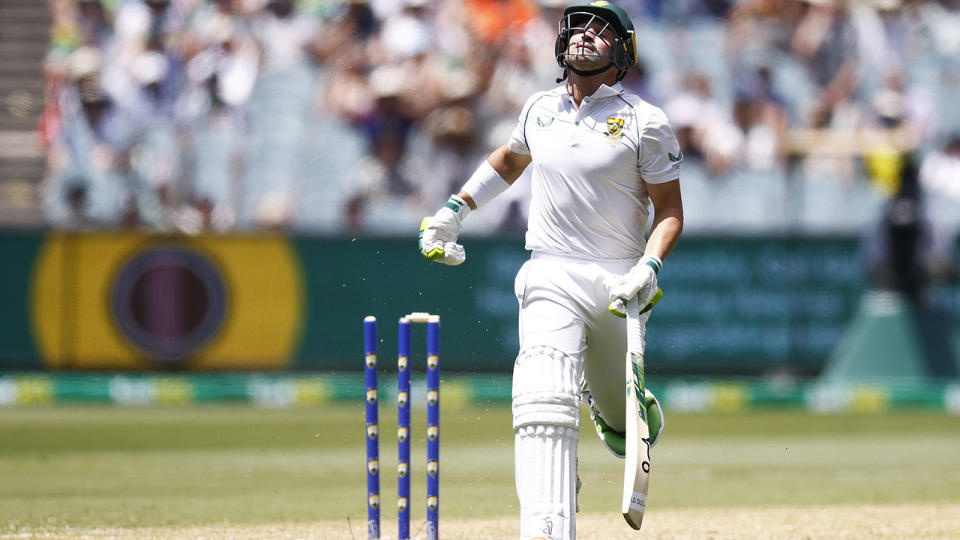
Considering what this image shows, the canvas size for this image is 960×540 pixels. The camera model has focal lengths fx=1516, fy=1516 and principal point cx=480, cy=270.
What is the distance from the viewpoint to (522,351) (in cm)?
478

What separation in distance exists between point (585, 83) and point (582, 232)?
48 cm

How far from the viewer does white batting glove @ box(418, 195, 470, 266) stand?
5.03 m

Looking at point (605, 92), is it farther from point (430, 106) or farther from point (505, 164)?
point (430, 106)

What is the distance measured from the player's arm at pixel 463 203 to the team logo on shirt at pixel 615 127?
0.43 meters

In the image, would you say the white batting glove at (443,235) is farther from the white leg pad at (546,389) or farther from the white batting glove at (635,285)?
the white batting glove at (635,285)

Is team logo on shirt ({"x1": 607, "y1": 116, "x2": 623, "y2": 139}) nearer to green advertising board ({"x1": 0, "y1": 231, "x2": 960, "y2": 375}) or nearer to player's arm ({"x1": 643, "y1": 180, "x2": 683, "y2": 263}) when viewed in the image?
player's arm ({"x1": 643, "y1": 180, "x2": 683, "y2": 263})

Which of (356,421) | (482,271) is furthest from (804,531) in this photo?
(482,271)

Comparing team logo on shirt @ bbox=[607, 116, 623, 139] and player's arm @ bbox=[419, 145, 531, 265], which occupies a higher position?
team logo on shirt @ bbox=[607, 116, 623, 139]

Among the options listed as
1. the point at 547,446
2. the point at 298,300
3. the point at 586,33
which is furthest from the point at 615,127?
the point at 298,300

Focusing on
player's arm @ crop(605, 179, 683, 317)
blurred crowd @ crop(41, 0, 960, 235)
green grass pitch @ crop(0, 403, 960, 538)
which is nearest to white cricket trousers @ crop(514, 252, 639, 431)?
player's arm @ crop(605, 179, 683, 317)

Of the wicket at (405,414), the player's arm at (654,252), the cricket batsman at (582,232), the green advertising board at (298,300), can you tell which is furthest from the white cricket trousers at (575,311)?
the green advertising board at (298,300)

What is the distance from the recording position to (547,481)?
4586 mm

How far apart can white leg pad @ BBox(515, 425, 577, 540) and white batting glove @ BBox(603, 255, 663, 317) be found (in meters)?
0.41

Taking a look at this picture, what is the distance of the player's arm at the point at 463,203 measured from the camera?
198 inches
